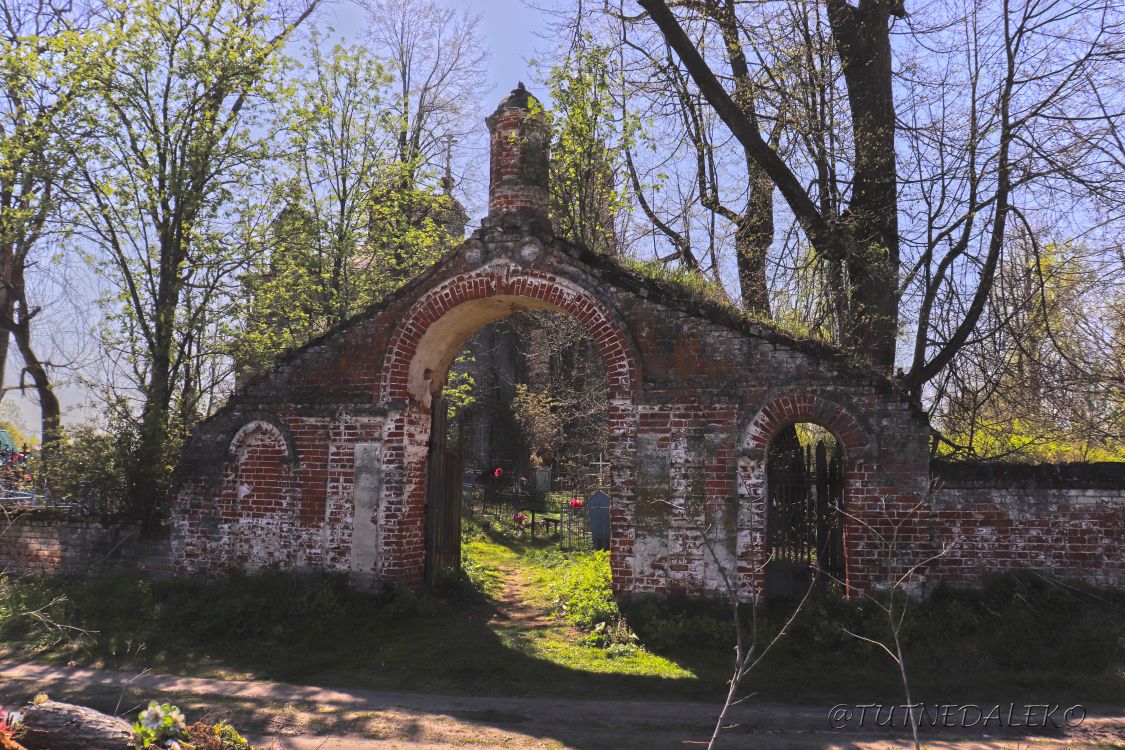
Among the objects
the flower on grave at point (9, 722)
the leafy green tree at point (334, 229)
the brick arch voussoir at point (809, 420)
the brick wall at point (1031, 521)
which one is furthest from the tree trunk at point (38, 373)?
the brick wall at point (1031, 521)

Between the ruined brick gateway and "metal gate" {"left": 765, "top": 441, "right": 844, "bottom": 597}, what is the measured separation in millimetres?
639

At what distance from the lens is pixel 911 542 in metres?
A: 7.59

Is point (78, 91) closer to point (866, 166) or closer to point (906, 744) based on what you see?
point (866, 166)

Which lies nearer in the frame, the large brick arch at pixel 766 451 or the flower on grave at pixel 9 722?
the flower on grave at pixel 9 722

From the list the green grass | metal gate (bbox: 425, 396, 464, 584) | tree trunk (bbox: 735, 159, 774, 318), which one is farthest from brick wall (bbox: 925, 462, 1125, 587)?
metal gate (bbox: 425, 396, 464, 584)

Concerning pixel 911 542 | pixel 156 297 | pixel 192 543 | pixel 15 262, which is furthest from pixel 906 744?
pixel 15 262

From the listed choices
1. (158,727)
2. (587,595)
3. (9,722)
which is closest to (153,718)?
(158,727)

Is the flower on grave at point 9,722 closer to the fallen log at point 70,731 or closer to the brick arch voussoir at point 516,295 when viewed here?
the fallen log at point 70,731

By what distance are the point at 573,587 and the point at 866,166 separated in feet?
24.5

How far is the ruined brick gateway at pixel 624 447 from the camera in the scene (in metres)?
7.53

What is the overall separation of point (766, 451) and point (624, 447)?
1.57 metres

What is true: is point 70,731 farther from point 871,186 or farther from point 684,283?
point 871,186

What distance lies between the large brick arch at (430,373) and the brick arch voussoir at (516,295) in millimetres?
12

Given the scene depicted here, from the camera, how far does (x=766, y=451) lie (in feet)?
26.4
